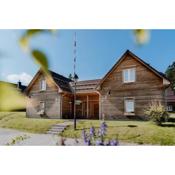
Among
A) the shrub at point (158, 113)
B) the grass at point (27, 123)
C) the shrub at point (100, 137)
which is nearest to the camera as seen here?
the shrub at point (100, 137)

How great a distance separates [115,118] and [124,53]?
6.96ft

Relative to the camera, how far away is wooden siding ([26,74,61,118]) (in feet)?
34.6

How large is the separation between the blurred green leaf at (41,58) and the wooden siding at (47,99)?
33.4 ft

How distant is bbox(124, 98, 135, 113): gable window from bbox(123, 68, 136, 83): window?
624 millimetres

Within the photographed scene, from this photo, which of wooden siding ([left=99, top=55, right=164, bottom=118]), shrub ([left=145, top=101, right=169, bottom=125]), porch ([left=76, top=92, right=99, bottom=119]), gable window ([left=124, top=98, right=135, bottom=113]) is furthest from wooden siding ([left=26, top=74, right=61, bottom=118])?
shrub ([left=145, top=101, right=169, bottom=125])

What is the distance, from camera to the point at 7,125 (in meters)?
9.91

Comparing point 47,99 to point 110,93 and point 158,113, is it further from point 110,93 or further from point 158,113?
point 158,113

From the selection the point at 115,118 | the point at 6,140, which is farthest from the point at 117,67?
the point at 6,140

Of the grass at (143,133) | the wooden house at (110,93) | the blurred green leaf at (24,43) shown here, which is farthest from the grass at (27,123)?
the blurred green leaf at (24,43)

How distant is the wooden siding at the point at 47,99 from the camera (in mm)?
10555

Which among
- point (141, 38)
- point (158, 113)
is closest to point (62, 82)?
point (158, 113)

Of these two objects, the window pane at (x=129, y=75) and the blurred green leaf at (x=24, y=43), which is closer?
the blurred green leaf at (x=24, y=43)

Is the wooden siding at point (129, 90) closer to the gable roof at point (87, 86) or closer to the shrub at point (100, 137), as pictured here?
the gable roof at point (87, 86)
